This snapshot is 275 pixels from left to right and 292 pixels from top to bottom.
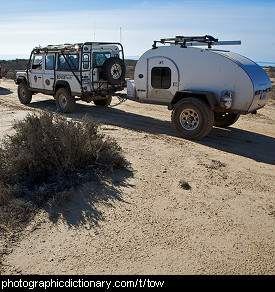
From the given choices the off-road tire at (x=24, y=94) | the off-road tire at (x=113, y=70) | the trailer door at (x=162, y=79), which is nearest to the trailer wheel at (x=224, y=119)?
the trailer door at (x=162, y=79)

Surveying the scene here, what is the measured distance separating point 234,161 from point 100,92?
566cm

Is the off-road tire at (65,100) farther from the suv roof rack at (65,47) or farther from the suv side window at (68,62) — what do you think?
the suv roof rack at (65,47)

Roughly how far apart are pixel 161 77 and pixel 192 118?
1.54 meters

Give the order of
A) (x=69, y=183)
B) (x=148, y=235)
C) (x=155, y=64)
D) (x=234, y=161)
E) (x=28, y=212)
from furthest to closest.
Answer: (x=155, y=64), (x=234, y=161), (x=69, y=183), (x=28, y=212), (x=148, y=235)

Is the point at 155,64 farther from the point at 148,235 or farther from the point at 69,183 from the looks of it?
the point at 148,235

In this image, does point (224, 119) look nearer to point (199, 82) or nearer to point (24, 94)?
point (199, 82)

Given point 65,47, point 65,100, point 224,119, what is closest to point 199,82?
point 224,119

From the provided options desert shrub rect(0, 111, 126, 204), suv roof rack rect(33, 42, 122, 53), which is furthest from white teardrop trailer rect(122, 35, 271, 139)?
desert shrub rect(0, 111, 126, 204)

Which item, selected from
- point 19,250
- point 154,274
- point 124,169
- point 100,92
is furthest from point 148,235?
point 100,92

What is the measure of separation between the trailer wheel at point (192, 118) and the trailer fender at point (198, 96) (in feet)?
0.51

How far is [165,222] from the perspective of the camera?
3816 mm

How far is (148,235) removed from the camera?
3543mm

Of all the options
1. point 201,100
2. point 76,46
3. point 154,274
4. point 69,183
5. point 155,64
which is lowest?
point 154,274

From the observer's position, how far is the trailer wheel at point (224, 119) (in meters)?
8.24
